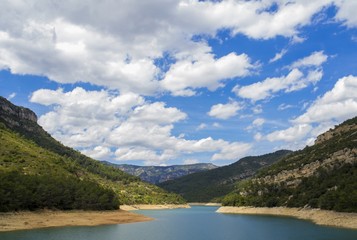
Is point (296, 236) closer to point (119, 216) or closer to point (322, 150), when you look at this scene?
point (119, 216)

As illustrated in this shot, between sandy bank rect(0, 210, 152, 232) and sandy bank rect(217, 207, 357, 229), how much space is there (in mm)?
47005

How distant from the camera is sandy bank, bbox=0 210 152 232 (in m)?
74.6

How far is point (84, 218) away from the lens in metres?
95.0

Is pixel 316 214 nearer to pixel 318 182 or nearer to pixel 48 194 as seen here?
pixel 318 182

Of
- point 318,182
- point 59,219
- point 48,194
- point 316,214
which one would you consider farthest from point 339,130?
point 59,219

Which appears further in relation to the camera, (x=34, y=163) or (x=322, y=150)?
(x=322, y=150)

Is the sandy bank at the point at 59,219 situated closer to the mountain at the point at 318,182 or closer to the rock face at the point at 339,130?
the mountain at the point at 318,182

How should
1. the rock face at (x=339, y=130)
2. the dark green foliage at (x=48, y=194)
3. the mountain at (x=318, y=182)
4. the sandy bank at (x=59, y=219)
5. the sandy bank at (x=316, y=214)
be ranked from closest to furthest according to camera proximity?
the sandy bank at (x=59, y=219)
the dark green foliage at (x=48, y=194)
the sandy bank at (x=316, y=214)
the mountain at (x=318, y=182)
the rock face at (x=339, y=130)

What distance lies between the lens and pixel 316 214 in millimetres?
105938

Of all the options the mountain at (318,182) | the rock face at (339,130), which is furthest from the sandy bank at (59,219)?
the rock face at (339,130)

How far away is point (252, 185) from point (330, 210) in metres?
81.3

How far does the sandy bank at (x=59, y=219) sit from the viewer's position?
7464 centimetres

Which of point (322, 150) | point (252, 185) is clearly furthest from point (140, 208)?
point (322, 150)

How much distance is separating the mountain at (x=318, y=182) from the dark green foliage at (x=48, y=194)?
62.9m
